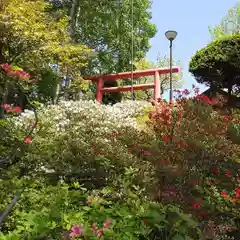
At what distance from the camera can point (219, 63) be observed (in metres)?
15.6

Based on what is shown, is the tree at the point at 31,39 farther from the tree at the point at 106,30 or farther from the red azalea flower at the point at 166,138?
the red azalea flower at the point at 166,138

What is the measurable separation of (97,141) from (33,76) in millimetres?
9691

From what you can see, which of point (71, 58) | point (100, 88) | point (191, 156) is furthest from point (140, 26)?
point (191, 156)

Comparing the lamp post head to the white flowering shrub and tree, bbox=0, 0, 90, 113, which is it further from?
the white flowering shrub

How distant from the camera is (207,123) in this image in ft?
17.6

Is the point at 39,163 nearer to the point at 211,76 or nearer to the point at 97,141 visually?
the point at 97,141

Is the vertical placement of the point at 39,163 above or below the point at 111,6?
below

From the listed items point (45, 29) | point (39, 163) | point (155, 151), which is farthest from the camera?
point (45, 29)

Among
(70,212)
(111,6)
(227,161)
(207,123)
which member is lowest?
(70,212)

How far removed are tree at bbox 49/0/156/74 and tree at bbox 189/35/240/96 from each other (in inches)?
238

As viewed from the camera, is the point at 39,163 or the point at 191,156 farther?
the point at 39,163

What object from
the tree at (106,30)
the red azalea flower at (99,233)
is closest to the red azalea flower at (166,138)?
the red azalea flower at (99,233)

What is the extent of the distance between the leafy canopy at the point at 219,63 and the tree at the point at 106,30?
603 cm

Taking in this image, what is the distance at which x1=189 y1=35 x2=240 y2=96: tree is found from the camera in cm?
1531
